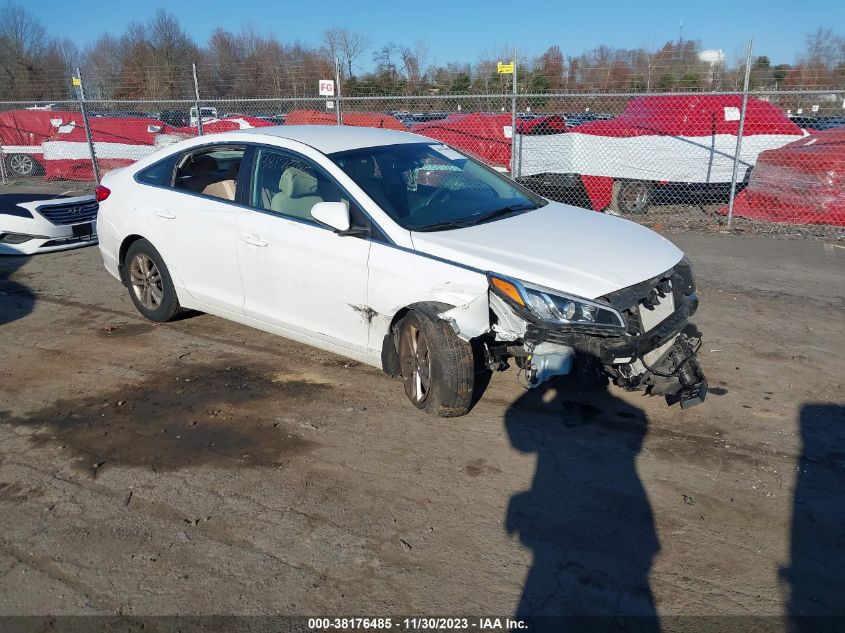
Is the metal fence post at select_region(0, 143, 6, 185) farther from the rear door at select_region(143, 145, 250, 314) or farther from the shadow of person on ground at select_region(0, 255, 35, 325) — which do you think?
the rear door at select_region(143, 145, 250, 314)

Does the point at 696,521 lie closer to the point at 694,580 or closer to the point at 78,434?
the point at 694,580

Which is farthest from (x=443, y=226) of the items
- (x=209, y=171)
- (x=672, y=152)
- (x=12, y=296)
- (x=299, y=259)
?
(x=672, y=152)

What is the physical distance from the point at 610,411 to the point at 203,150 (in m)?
3.75

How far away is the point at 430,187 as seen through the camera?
491cm

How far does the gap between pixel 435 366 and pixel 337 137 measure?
6.75ft

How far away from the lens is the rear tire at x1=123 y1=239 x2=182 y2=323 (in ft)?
19.0

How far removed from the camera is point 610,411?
4.43 meters

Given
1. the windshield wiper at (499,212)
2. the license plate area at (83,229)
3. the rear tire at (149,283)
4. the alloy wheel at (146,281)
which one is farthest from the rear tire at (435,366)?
the license plate area at (83,229)

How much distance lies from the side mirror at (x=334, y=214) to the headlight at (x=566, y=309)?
4.13 ft

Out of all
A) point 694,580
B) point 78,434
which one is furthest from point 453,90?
point 694,580

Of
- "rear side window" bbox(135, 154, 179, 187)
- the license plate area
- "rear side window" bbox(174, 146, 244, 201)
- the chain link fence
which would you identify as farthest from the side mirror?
the chain link fence

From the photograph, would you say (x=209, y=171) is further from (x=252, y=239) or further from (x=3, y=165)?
(x=3, y=165)

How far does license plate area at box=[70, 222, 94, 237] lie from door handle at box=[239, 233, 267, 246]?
5091 millimetres

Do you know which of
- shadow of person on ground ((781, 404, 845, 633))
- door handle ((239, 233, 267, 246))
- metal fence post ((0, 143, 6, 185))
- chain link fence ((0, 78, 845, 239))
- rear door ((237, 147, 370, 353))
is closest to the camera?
shadow of person on ground ((781, 404, 845, 633))
